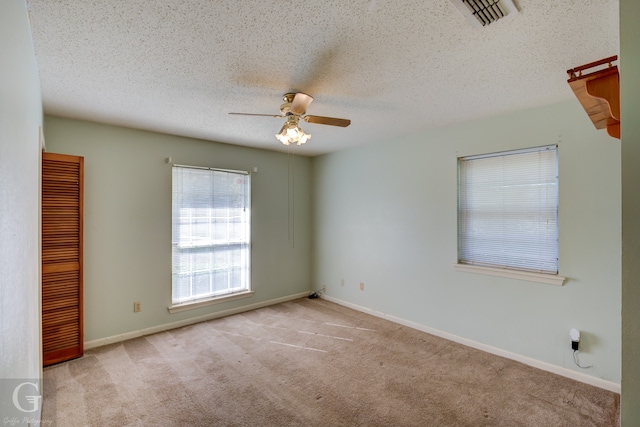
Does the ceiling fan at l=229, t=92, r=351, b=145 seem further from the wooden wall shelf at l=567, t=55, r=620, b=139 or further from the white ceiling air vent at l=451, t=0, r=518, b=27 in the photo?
the wooden wall shelf at l=567, t=55, r=620, b=139

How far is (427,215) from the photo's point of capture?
11.8ft

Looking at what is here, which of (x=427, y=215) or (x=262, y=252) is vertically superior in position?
(x=427, y=215)

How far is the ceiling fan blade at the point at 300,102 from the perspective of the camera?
2.32 meters

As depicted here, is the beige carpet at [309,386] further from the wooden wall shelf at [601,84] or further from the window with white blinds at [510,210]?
the wooden wall shelf at [601,84]

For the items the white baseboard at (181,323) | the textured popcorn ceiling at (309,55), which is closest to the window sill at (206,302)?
the white baseboard at (181,323)

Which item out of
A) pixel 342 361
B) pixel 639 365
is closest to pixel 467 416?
pixel 342 361

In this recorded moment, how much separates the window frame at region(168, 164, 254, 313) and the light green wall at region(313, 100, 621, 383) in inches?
49.9

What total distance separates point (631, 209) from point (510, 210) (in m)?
2.31

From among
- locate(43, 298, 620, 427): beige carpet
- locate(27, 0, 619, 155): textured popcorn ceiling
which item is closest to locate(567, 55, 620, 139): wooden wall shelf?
locate(27, 0, 619, 155): textured popcorn ceiling

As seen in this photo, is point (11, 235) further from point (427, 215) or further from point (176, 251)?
point (427, 215)

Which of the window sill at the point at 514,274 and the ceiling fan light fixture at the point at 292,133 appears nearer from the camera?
the ceiling fan light fixture at the point at 292,133

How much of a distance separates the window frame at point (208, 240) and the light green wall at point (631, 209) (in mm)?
3924

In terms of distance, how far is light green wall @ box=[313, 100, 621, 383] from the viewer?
8.09 feet

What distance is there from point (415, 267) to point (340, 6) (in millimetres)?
3017
